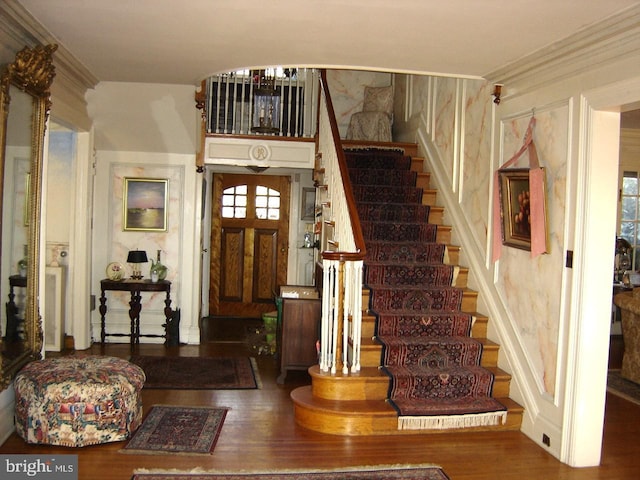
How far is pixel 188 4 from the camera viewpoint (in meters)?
3.70

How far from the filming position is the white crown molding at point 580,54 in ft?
11.7

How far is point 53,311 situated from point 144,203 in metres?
1.49

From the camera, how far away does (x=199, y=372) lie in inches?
232

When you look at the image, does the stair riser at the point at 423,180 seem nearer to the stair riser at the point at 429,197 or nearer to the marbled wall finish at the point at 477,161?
the stair riser at the point at 429,197

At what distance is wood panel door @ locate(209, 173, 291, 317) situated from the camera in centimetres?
925

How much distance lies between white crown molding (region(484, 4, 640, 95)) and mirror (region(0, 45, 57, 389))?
3341mm

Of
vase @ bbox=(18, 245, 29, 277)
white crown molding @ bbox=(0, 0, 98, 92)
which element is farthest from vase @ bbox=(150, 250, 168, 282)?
vase @ bbox=(18, 245, 29, 277)

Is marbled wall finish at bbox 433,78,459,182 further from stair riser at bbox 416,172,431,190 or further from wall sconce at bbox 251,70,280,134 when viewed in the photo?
wall sconce at bbox 251,70,280,134

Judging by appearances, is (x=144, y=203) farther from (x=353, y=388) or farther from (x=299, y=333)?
(x=353, y=388)

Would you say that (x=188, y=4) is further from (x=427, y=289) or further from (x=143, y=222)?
(x=143, y=222)

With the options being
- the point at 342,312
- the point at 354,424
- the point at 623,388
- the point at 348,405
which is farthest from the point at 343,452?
the point at 623,388

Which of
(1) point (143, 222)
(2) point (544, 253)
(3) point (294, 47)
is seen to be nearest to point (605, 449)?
(2) point (544, 253)

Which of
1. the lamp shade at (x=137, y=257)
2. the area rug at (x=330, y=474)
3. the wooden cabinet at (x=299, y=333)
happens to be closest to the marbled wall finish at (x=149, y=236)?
the lamp shade at (x=137, y=257)

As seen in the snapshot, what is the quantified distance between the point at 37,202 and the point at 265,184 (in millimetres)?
4996
